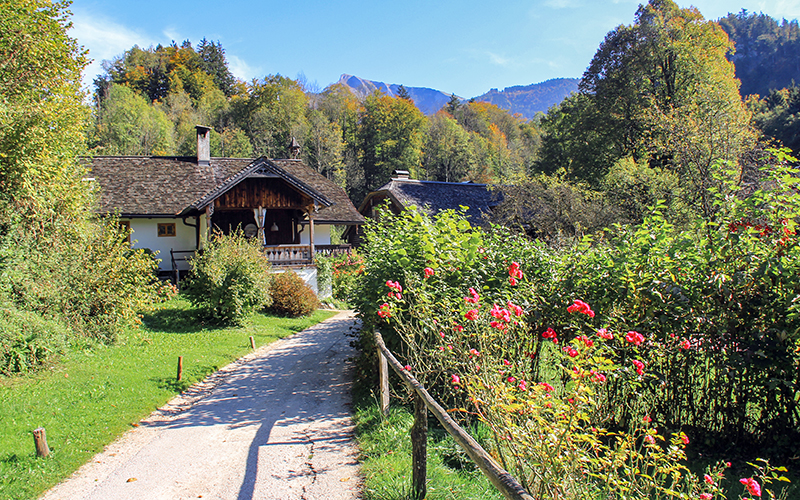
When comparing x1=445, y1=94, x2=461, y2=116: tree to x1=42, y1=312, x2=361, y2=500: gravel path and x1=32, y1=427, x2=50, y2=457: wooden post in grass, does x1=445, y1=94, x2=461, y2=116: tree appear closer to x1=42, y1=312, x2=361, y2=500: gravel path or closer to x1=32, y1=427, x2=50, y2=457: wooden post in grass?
x1=42, y1=312, x2=361, y2=500: gravel path

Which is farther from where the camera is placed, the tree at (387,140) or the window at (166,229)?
the tree at (387,140)

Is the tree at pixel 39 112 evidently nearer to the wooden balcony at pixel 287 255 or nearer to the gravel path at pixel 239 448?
the gravel path at pixel 239 448

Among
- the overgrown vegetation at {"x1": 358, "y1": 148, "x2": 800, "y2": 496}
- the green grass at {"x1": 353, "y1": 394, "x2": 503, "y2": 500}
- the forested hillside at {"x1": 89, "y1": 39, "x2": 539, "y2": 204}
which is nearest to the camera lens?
the green grass at {"x1": 353, "y1": 394, "x2": 503, "y2": 500}

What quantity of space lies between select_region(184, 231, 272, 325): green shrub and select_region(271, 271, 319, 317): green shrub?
2698mm

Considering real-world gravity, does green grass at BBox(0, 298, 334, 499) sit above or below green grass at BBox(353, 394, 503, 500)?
below

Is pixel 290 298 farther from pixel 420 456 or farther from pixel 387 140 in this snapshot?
pixel 387 140

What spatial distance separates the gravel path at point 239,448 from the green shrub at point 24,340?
305 cm

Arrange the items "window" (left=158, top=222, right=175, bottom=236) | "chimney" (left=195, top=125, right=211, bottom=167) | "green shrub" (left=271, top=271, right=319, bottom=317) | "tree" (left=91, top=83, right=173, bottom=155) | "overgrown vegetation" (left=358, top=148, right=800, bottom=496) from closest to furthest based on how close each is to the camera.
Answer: "overgrown vegetation" (left=358, top=148, right=800, bottom=496), "green shrub" (left=271, top=271, right=319, bottom=317), "window" (left=158, top=222, right=175, bottom=236), "chimney" (left=195, top=125, right=211, bottom=167), "tree" (left=91, top=83, right=173, bottom=155)

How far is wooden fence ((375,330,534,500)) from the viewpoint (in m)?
2.96

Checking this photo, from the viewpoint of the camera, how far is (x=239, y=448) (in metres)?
6.40

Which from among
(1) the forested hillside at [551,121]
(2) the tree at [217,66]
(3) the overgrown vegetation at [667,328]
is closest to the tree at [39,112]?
(1) the forested hillside at [551,121]

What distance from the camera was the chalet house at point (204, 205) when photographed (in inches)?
843

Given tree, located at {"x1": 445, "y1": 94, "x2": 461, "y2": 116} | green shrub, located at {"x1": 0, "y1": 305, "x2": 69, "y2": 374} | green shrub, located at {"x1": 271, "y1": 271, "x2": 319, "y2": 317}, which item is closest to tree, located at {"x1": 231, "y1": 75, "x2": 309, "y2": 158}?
tree, located at {"x1": 445, "y1": 94, "x2": 461, "y2": 116}

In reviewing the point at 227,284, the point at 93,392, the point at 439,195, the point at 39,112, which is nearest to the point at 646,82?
the point at 439,195
